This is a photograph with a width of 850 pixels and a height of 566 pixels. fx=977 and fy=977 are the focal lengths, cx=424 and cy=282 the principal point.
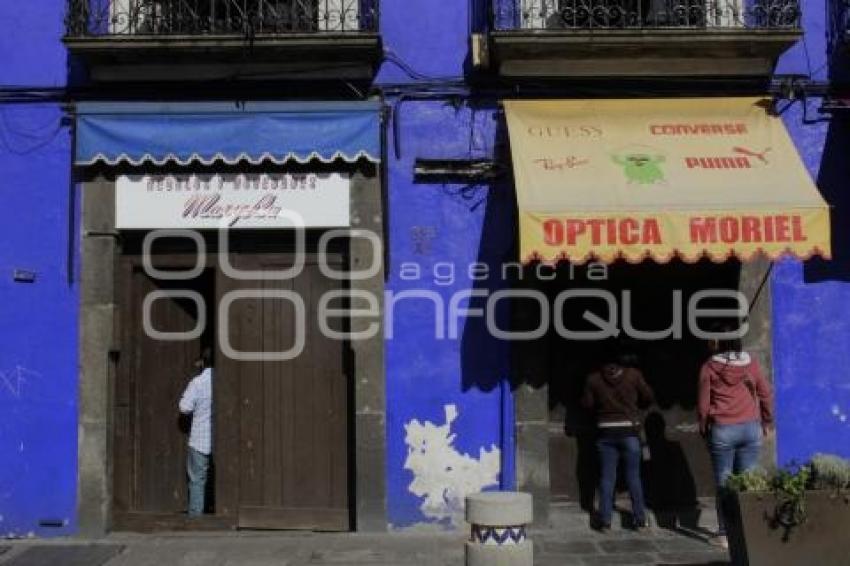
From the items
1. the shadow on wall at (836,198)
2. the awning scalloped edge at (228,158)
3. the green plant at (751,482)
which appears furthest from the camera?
the shadow on wall at (836,198)

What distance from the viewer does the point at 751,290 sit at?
27.7 ft

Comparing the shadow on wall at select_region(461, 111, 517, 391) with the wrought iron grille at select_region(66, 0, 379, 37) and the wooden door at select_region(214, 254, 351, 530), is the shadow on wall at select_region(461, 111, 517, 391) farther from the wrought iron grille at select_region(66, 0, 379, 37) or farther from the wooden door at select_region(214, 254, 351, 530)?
the wrought iron grille at select_region(66, 0, 379, 37)

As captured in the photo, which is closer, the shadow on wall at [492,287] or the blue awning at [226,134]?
the blue awning at [226,134]

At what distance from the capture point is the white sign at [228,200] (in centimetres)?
837

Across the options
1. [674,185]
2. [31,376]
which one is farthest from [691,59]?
[31,376]

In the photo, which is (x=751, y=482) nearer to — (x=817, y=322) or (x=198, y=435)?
(x=817, y=322)

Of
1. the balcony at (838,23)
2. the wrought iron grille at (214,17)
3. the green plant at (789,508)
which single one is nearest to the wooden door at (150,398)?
the wrought iron grille at (214,17)

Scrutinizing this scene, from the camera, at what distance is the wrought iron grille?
831cm

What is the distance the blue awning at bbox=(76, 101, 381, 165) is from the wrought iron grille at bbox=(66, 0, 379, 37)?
0.66 m

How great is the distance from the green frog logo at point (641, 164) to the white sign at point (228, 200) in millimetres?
2319

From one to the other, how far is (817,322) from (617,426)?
6.52 ft

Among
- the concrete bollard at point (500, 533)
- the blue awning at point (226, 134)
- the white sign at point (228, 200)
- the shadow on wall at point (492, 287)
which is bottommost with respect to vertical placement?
the concrete bollard at point (500, 533)

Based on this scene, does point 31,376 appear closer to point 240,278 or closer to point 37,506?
point 37,506

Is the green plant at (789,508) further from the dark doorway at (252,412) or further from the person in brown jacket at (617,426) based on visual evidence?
the dark doorway at (252,412)
